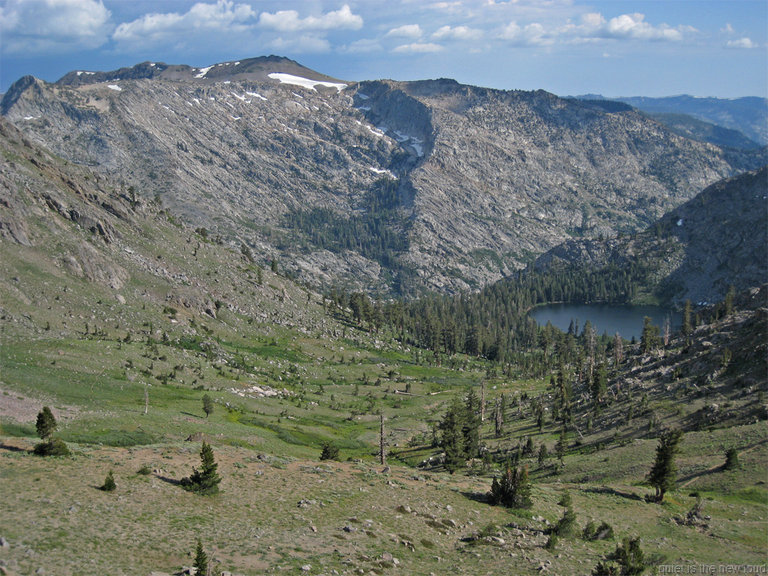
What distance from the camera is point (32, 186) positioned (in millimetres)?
121812

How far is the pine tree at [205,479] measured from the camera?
126 feet

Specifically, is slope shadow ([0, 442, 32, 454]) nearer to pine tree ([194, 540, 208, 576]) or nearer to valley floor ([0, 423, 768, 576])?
valley floor ([0, 423, 768, 576])

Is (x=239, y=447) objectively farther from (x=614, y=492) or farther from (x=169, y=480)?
(x=614, y=492)

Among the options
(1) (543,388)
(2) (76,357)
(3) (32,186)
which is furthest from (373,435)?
(3) (32,186)

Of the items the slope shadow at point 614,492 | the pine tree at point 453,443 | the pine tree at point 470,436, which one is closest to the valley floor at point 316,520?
the slope shadow at point 614,492

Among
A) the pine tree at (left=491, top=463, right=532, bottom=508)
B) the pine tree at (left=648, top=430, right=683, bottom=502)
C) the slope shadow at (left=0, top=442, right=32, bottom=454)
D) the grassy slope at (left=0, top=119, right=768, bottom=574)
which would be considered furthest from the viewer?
the pine tree at (left=648, top=430, right=683, bottom=502)

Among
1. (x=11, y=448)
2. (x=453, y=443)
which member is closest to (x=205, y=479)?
(x=11, y=448)

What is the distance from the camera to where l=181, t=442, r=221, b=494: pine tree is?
3838cm

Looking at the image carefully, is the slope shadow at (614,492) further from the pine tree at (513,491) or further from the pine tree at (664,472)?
the pine tree at (513,491)

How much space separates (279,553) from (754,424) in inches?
2328

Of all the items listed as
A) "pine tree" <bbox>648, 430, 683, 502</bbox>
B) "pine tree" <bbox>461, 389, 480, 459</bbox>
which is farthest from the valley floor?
"pine tree" <bbox>461, 389, 480, 459</bbox>

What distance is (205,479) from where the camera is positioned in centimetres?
3850

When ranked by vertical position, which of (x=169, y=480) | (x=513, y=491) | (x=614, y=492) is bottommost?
(x=614, y=492)

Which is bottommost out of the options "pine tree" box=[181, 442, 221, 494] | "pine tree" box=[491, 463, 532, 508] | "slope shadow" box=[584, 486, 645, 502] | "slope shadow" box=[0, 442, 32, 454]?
"slope shadow" box=[584, 486, 645, 502]
